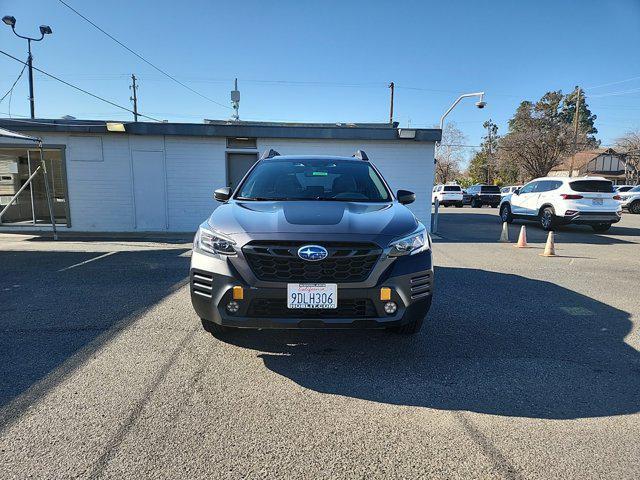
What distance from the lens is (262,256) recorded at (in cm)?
295

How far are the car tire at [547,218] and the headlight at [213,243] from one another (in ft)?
42.7

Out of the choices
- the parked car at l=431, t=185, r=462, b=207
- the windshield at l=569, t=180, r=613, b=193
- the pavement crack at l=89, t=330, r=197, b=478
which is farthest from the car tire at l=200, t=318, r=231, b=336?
the parked car at l=431, t=185, r=462, b=207

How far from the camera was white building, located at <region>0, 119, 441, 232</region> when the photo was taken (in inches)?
480

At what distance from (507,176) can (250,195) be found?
67.1 metres

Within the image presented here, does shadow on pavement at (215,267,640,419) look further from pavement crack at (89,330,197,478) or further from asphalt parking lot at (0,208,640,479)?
pavement crack at (89,330,197,478)

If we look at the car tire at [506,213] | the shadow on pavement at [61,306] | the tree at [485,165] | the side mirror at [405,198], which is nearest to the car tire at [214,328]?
the shadow on pavement at [61,306]

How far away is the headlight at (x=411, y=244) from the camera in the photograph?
304 cm

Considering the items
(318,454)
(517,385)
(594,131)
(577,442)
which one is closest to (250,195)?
(318,454)

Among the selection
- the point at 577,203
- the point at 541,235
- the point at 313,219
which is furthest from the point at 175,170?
the point at 577,203

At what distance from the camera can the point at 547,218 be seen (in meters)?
13.4

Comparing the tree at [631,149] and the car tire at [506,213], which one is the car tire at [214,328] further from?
the tree at [631,149]

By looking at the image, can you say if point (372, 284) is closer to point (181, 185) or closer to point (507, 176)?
point (181, 185)

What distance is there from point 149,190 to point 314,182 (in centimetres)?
977

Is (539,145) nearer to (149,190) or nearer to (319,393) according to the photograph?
(149,190)
